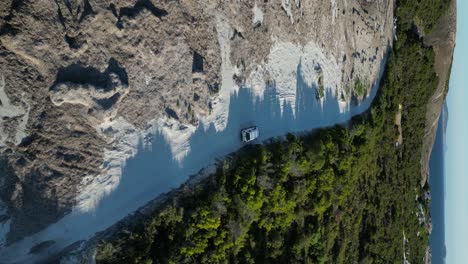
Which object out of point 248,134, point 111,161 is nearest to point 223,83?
point 248,134

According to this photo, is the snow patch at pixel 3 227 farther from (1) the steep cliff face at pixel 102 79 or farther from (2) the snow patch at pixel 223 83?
(2) the snow patch at pixel 223 83

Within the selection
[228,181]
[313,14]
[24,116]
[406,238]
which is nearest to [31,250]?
[24,116]

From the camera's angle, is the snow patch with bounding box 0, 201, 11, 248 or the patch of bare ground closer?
the snow patch with bounding box 0, 201, 11, 248

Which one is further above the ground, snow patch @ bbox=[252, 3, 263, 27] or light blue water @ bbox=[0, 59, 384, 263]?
snow patch @ bbox=[252, 3, 263, 27]

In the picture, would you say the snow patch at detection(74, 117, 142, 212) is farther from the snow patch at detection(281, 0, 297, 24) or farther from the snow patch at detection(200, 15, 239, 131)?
the snow patch at detection(281, 0, 297, 24)

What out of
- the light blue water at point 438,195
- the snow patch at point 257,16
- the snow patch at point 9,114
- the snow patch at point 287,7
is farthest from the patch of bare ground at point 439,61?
the snow patch at point 9,114

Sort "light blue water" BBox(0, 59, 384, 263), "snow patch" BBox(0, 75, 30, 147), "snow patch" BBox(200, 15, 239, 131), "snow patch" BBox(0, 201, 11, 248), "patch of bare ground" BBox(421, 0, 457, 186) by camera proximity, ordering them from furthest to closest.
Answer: "patch of bare ground" BBox(421, 0, 457, 186) < "snow patch" BBox(200, 15, 239, 131) < "light blue water" BBox(0, 59, 384, 263) < "snow patch" BBox(0, 201, 11, 248) < "snow patch" BBox(0, 75, 30, 147)

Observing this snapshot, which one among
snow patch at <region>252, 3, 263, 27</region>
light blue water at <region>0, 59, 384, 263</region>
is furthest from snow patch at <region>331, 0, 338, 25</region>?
snow patch at <region>252, 3, 263, 27</region>

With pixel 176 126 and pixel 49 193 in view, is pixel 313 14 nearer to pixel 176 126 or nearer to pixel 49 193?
pixel 176 126
